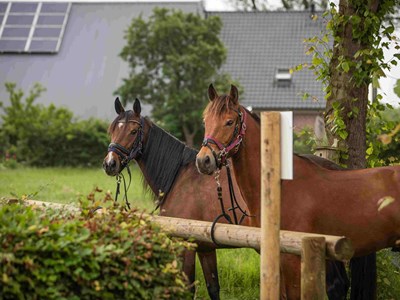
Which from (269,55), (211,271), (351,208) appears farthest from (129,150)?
(269,55)

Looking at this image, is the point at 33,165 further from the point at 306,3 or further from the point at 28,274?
the point at 28,274

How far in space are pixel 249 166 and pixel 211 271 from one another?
152 centimetres

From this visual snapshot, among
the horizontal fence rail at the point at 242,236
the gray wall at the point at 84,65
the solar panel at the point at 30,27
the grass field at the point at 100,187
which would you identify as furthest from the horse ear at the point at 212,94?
the solar panel at the point at 30,27

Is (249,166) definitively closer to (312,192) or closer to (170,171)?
(312,192)

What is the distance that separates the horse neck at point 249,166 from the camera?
5.72 metres

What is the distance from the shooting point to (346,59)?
23.6ft

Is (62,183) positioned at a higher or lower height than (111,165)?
higher

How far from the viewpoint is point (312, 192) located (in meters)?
5.62

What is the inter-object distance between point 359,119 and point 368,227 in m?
1.93

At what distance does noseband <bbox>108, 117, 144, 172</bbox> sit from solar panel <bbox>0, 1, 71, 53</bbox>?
2991 cm

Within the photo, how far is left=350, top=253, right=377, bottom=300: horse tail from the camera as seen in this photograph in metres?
6.46

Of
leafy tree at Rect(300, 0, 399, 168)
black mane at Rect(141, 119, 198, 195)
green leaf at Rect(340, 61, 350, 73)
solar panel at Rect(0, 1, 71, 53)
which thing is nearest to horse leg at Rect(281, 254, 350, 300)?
leafy tree at Rect(300, 0, 399, 168)

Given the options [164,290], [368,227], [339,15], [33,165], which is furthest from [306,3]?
[33,165]

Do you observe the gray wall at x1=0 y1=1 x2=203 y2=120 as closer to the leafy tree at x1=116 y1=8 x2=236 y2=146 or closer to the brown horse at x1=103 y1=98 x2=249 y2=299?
the leafy tree at x1=116 y1=8 x2=236 y2=146
